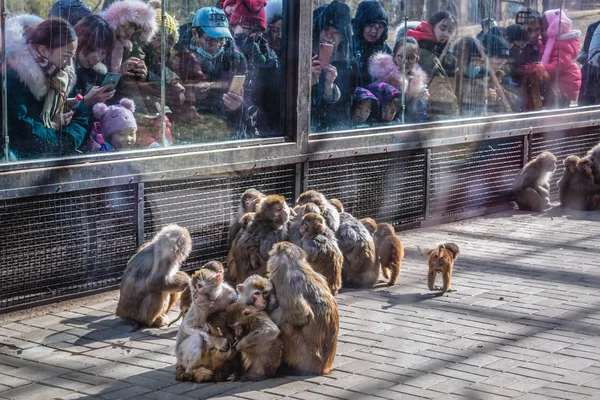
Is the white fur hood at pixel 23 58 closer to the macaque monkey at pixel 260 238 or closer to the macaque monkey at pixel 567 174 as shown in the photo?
the macaque monkey at pixel 260 238

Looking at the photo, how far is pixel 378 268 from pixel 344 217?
1.95ft

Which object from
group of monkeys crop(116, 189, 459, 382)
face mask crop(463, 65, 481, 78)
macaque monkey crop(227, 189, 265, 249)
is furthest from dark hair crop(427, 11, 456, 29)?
macaque monkey crop(227, 189, 265, 249)

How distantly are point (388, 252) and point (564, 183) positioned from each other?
543cm

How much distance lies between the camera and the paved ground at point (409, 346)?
6.67 m

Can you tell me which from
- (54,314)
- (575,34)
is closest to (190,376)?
(54,314)

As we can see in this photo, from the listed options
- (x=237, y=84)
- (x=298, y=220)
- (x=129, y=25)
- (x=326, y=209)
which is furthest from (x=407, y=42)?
(x=129, y=25)

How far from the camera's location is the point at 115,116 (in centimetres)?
915

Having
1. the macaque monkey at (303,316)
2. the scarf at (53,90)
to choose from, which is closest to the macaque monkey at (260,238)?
the macaque monkey at (303,316)

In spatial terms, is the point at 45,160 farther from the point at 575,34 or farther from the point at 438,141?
the point at 575,34

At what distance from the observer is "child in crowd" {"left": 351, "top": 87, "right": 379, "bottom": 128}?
1167 cm

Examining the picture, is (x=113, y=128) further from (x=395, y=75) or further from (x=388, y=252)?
(x=395, y=75)

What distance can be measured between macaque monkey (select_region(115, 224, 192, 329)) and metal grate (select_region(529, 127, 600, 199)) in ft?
26.0

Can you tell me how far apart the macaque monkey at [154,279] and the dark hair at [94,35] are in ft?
6.50

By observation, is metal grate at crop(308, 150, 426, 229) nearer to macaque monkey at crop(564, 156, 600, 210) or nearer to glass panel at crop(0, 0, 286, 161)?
glass panel at crop(0, 0, 286, 161)
